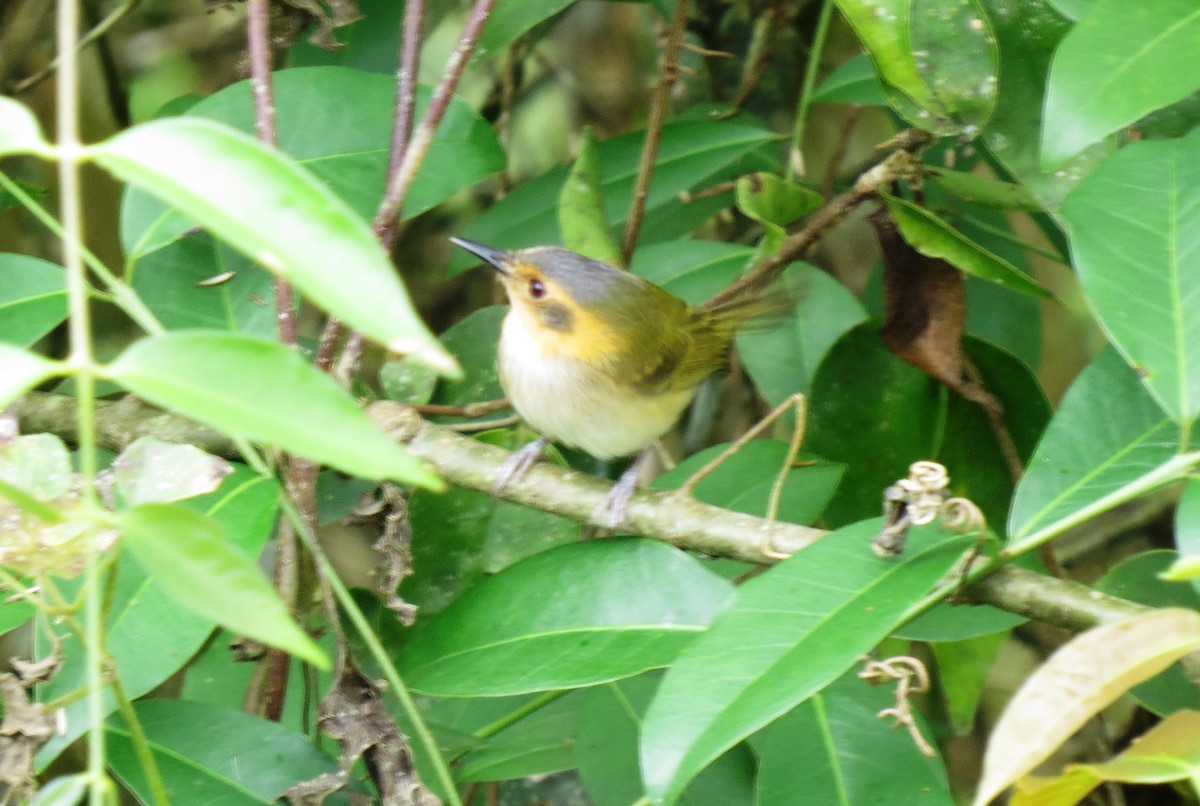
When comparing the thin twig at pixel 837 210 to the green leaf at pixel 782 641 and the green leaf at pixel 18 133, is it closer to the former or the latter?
the green leaf at pixel 782 641

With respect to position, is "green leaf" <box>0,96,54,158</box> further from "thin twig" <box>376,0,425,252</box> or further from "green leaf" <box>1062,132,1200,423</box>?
"green leaf" <box>1062,132,1200,423</box>

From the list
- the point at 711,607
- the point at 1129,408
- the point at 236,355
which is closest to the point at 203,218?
the point at 236,355

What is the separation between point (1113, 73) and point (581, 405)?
4.17 feet

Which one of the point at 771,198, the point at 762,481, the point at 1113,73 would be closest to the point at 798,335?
the point at 771,198

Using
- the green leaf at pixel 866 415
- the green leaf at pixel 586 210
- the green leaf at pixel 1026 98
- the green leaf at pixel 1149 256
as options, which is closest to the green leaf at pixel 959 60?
the green leaf at pixel 1026 98

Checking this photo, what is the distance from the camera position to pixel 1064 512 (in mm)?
1474

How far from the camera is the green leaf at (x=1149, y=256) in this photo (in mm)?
1385

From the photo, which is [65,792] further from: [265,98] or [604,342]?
[604,342]

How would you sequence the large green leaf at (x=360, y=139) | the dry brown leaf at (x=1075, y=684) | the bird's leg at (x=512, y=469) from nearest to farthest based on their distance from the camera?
the dry brown leaf at (x=1075, y=684) < the bird's leg at (x=512, y=469) < the large green leaf at (x=360, y=139)

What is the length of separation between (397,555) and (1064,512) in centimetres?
93

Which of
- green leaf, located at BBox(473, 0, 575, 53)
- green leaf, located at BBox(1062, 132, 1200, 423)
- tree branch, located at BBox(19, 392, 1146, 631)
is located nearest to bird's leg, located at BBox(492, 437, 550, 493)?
tree branch, located at BBox(19, 392, 1146, 631)

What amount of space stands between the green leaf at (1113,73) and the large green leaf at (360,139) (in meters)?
0.89

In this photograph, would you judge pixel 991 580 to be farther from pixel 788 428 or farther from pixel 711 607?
pixel 788 428

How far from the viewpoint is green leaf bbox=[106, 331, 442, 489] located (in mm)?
748
